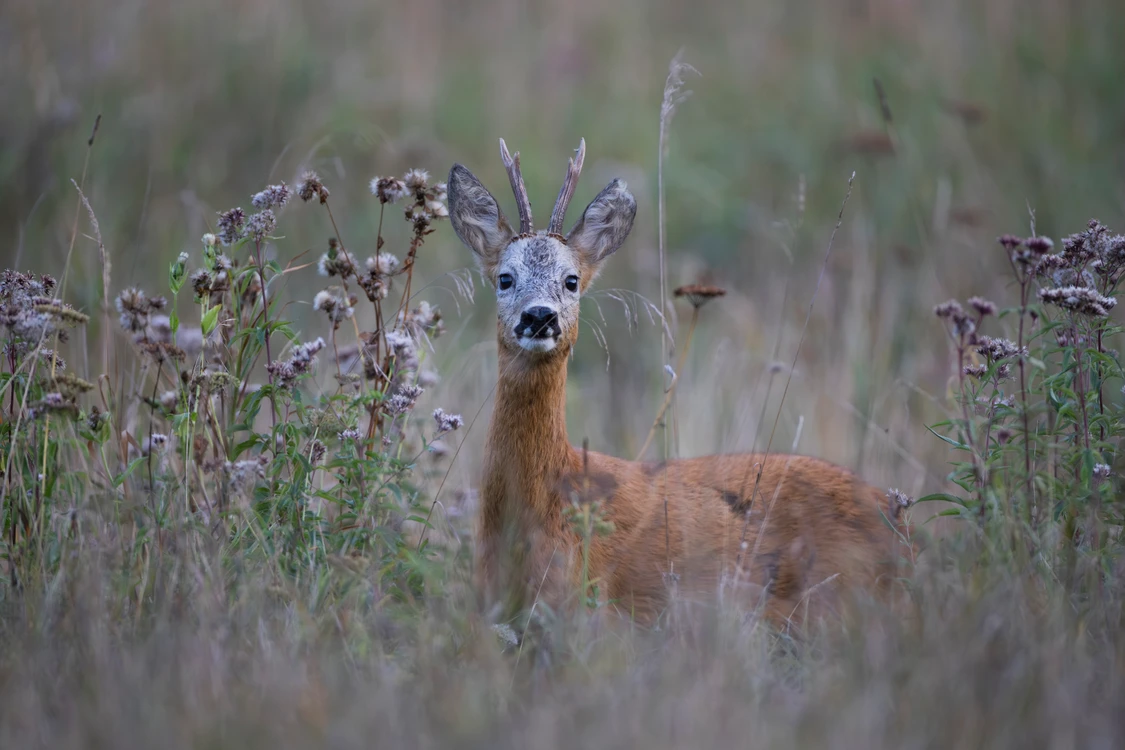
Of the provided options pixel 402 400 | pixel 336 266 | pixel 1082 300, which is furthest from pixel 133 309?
pixel 1082 300

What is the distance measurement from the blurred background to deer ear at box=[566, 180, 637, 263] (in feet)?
3.34

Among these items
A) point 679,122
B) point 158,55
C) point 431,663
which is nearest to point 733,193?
point 679,122

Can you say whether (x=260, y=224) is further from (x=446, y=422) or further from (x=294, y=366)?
(x=446, y=422)

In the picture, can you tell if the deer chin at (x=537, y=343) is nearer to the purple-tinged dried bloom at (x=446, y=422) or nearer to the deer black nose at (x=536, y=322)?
the deer black nose at (x=536, y=322)

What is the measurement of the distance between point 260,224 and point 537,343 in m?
1.18

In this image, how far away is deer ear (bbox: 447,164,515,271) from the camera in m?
5.30

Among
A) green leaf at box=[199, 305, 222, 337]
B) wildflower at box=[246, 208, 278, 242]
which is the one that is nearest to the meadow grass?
wildflower at box=[246, 208, 278, 242]

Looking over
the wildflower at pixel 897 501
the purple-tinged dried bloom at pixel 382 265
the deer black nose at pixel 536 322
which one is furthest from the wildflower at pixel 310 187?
the wildflower at pixel 897 501

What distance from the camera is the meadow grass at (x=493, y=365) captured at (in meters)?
3.12

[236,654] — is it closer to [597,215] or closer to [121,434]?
[121,434]

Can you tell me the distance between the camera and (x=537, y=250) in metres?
5.05

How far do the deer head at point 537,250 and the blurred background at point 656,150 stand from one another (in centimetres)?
92

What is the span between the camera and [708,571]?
4816 mm

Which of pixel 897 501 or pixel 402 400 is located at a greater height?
pixel 402 400
